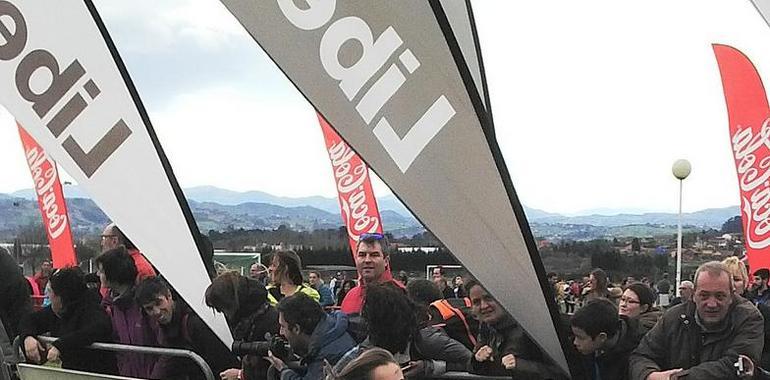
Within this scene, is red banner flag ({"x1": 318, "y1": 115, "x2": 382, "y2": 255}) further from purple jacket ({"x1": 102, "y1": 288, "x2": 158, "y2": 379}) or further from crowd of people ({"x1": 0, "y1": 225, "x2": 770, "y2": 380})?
purple jacket ({"x1": 102, "y1": 288, "x2": 158, "y2": 379})

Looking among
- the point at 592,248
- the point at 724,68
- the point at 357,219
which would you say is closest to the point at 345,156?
the point at 357,219

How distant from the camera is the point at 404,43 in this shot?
4523 millimetres

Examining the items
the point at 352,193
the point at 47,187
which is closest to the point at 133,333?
the point at 352,193

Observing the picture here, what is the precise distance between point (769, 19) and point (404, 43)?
1.79 meters

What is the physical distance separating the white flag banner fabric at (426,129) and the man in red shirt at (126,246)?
2.46 meters

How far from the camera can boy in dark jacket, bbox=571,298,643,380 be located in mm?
4297

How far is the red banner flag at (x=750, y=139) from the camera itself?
36.4ft

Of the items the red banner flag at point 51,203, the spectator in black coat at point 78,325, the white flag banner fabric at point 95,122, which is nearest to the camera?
the spectator in black coat at point 78,325

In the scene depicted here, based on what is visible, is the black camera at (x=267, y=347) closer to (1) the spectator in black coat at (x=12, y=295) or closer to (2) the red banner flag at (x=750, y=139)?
(1) the spectator in black coat at (x=12, y=295)

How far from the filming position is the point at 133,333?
6.03 meters

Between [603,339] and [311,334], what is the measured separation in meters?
1.35

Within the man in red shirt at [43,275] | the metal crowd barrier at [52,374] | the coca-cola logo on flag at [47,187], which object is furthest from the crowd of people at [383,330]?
the man in red shirt at [43,275]

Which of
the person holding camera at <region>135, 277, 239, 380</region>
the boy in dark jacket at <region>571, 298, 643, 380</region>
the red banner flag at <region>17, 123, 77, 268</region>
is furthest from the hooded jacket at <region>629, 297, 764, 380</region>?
the red banner flag at <region>17, 123, 77, 268</region>

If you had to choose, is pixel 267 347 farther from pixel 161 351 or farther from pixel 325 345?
pixel 161 351
